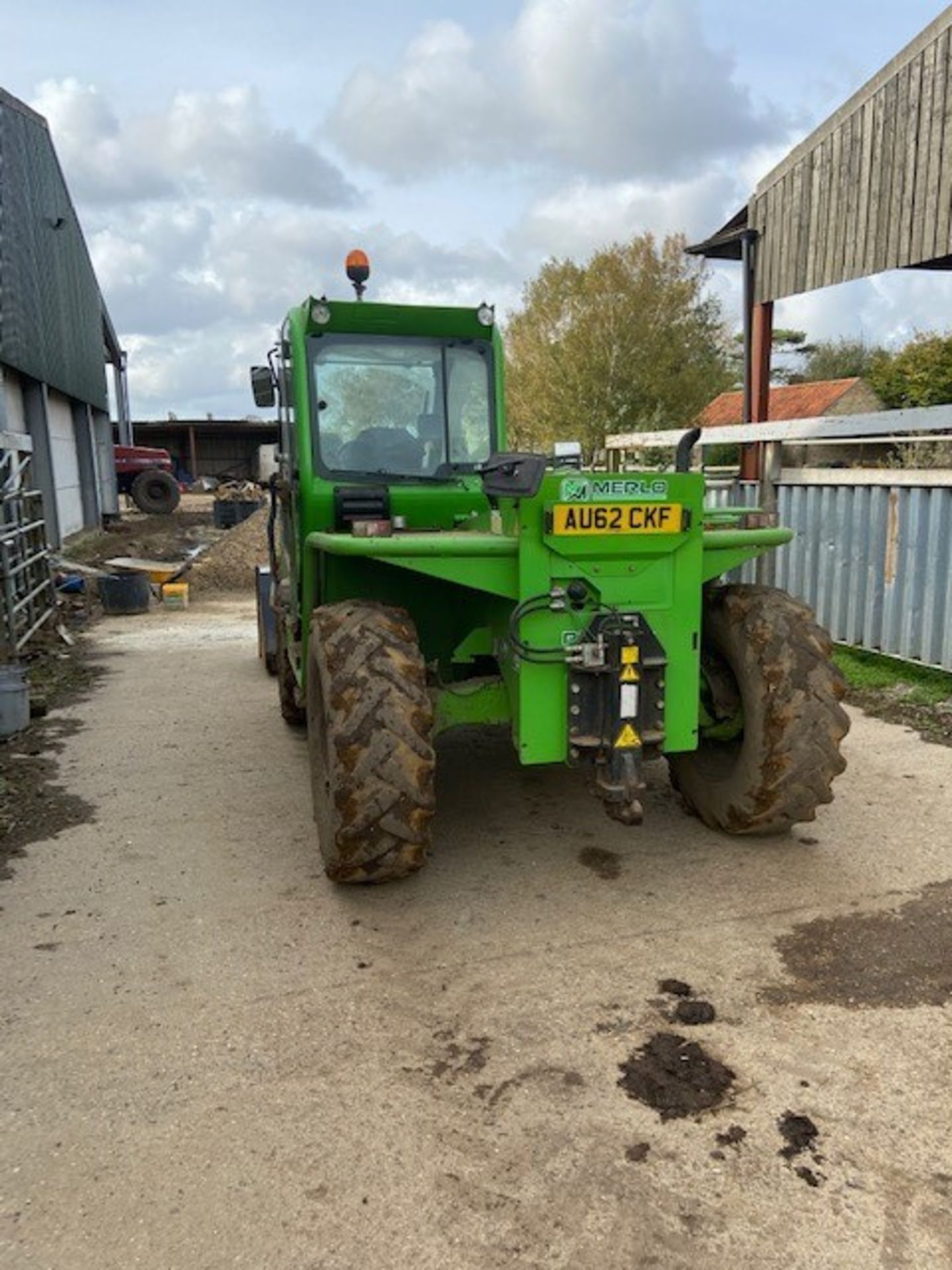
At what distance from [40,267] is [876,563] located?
15.6 metres

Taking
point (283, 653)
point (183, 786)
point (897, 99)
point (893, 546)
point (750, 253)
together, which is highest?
point (897, 99)

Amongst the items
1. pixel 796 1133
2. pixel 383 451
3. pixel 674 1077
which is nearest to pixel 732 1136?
pixel 796 1133

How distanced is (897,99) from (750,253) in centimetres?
235

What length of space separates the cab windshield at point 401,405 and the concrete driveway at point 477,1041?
1.86m

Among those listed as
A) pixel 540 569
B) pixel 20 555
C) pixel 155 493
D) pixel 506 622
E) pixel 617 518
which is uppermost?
pixel 617 518

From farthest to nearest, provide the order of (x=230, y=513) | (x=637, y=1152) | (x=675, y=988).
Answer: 1. (x=230, y=513)
2. (x=675, y=988)
3. (x=637, y=1152)

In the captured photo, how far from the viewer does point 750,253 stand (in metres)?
11.1

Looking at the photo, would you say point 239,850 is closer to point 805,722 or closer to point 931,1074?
point 805,722

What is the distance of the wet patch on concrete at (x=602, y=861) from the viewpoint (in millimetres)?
4270

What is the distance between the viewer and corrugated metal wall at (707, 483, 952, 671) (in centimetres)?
736

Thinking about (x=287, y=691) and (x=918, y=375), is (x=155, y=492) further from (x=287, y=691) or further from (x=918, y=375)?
(x=918, y=375)

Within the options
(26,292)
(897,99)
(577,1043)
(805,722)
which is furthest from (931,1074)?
(26,292)

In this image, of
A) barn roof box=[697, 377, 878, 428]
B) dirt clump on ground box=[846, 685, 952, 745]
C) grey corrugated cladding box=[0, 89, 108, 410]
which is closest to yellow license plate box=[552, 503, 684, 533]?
dirt clump on ground box=[846, 685, 952, 745]

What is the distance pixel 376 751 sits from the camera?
3.67 metres
